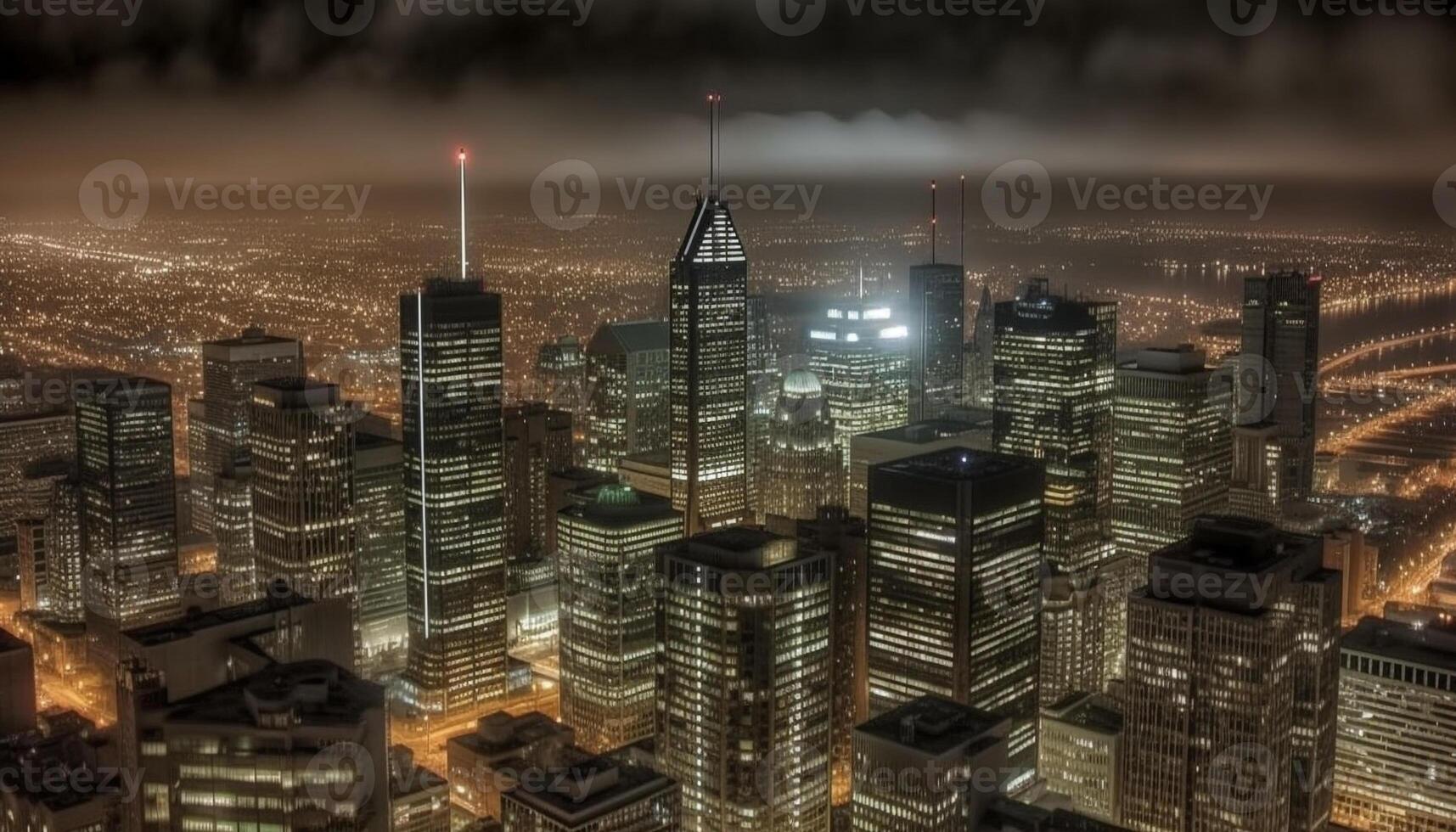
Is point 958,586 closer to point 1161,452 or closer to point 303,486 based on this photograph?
point 303,486

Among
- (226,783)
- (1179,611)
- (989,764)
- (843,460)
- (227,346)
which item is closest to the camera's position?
(226,783)

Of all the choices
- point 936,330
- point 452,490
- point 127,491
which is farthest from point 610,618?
point 936,330

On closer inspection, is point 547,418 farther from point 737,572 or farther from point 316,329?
point 737,572

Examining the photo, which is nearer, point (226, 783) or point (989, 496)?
point (226, 783)

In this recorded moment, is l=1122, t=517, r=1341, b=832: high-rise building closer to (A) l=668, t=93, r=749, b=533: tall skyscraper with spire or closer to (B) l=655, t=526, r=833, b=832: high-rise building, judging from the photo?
(B) l=655, t=526, r=833, b=832: high-rise building

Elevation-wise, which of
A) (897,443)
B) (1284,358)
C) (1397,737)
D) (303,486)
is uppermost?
(1284,358)

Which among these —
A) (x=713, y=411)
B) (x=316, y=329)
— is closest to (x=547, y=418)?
(x=713, y=411)
